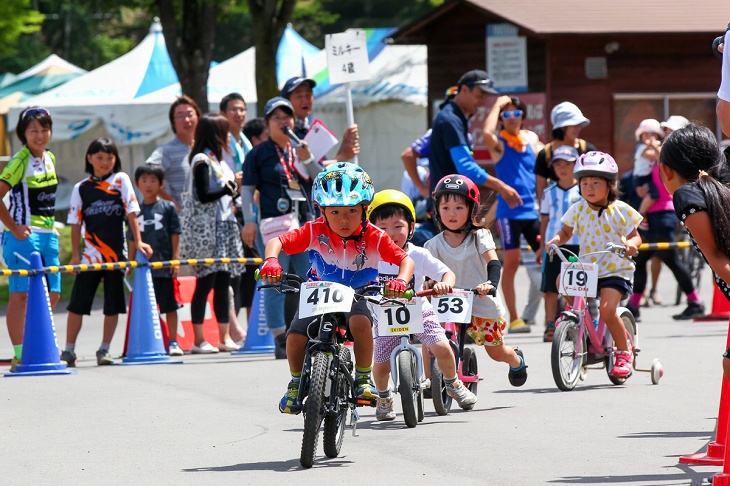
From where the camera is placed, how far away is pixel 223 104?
13.7 metres

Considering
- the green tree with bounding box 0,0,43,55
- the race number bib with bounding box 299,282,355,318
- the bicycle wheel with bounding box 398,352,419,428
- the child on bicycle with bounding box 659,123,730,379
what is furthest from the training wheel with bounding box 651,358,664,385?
the green tree with bounding box 0,0,43,55

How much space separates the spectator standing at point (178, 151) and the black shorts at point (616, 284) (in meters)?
4.72

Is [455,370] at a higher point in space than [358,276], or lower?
lower

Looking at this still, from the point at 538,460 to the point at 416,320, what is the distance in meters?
1.30

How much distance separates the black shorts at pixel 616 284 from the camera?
9.79 meters

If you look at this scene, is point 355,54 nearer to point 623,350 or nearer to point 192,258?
point 192,258

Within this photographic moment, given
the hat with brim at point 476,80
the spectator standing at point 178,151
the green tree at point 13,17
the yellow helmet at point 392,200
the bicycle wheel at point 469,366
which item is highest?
the green tree at point 13,17

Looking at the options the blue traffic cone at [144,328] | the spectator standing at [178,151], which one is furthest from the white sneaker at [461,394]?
the spectator standing at [178,151]

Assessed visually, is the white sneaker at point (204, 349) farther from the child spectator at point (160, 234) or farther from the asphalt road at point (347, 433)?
the asphalt road at point (347, 433)

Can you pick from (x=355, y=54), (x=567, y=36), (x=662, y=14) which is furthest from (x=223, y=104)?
(x=662, y=14)

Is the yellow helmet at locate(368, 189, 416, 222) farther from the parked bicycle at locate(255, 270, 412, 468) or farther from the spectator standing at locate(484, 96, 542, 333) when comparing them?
the spectator standing at locate(484, 96, 542, 333)

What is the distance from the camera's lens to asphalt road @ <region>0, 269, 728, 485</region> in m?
6.58

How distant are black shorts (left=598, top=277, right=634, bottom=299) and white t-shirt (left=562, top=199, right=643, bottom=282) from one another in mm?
29

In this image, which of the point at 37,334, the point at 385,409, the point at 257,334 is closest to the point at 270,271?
the point at 385,409
